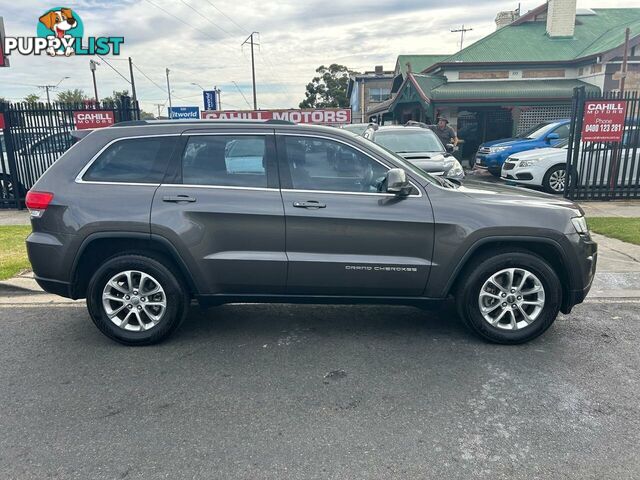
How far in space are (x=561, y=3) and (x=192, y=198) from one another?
25596mm

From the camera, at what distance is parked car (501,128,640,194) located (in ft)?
33.0

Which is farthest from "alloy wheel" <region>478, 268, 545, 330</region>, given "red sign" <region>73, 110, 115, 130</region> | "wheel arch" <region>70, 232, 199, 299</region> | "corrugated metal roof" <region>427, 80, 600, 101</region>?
"corrugated metal roof" <region>427, 80, 600, 101</region>

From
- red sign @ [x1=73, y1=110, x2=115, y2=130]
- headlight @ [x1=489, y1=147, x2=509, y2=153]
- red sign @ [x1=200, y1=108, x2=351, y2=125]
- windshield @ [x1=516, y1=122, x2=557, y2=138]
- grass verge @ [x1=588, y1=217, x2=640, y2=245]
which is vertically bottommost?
grass verge @ [x1=588, y1=217, x2=640, y2=245]

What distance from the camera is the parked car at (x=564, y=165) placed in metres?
10.1

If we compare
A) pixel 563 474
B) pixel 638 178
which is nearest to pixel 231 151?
pixel 563 474

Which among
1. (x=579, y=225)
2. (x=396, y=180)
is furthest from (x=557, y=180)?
(x=396, y=180)

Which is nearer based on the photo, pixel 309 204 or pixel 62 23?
pixel 309 204

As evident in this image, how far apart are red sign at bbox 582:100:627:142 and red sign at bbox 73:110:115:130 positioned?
9.59 metres

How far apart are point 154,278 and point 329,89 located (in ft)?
196

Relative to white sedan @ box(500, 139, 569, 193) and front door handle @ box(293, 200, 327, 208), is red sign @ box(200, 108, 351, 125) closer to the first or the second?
white sedan @ box(500, 139, 569, 193)

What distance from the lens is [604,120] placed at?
9.78 meters

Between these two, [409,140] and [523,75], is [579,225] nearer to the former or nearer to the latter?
[409,140]

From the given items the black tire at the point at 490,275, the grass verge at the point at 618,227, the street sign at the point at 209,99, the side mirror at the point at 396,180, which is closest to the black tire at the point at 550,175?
the grass verge at the point at 618,227

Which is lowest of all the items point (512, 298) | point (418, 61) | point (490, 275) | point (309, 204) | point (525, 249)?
point (512, 298)
